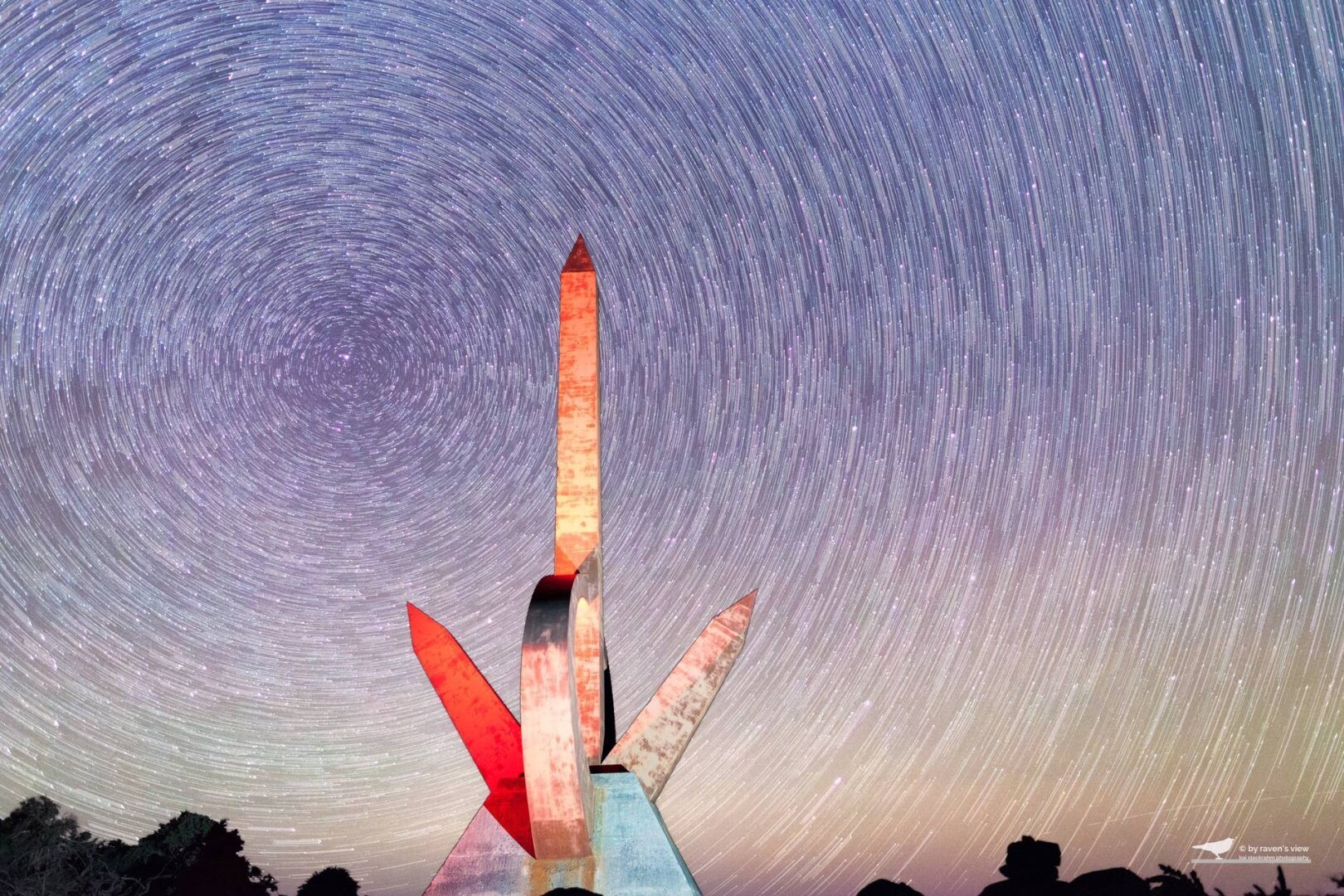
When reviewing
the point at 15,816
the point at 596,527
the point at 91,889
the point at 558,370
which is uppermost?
the point at 558,370

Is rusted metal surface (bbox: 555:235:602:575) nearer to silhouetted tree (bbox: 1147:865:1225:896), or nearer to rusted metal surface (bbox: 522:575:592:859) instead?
rusted metal surface (bbox: 522:575:592:859)

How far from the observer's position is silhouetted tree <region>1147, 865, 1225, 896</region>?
6074mm

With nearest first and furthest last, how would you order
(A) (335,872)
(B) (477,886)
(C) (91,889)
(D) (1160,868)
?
(D) (1160,868), (B) (477,886), (A) (335,872), (C) (91,889)

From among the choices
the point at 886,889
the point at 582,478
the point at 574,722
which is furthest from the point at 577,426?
the point at 886,889

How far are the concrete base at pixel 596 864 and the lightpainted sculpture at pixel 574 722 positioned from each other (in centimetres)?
1

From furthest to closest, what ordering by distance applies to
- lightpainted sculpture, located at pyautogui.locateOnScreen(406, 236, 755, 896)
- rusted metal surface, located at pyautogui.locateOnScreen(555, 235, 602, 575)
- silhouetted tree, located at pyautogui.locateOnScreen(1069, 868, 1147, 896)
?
rusted metal surface, located at pyautogui.locateOnScreen(555, 235, 602, 575) → lightpainted sculpture, located at pyautogui.locateOnScreen(406, 236, 755, 896) → silhouetted tree, located at pyautogui.locateOnScreen(1069, 868, 1147, 896)

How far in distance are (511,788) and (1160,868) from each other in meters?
9.98

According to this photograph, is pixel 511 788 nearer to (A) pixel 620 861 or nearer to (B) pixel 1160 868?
(A) pixel 620 861

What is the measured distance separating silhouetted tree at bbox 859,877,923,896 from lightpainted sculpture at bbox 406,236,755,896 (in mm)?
6990

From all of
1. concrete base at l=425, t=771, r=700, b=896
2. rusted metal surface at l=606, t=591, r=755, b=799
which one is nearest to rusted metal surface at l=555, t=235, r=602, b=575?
rusted metal surface at l=606, t=591, r=755, b=799

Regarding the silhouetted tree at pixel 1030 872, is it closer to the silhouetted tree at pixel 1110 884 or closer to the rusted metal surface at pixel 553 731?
the silhouetted tree at pixel 1110 884

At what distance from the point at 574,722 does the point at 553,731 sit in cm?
28

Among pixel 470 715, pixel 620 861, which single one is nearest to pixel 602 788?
pixel 620 861

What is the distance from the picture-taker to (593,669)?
16094mm
